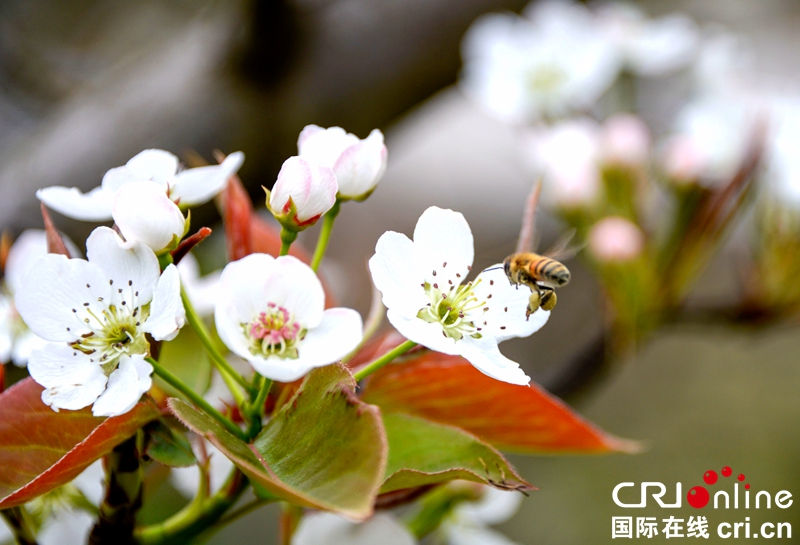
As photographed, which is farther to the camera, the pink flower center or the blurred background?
the blurred background

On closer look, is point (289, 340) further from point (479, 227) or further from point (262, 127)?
point (479, 227)

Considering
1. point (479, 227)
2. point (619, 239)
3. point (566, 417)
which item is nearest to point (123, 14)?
point (479, 227)

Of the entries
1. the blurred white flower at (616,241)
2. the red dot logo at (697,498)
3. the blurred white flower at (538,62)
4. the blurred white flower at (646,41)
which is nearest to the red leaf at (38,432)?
the red dot logo at (697,498)

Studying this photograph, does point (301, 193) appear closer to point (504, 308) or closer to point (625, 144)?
point (504, 308)

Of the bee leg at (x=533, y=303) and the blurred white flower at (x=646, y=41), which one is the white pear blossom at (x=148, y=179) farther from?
the blurred white flower at (x=646, y=41)

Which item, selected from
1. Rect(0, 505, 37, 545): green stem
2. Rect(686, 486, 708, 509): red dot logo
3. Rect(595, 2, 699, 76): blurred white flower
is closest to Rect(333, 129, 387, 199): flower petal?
Rect(0, 505, 37, 545): green stem

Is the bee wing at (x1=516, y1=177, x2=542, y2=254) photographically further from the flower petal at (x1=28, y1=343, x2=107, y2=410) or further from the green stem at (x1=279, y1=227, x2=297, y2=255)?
the flower petal at (x1=28, y1=343, x2=107, y2=410)
